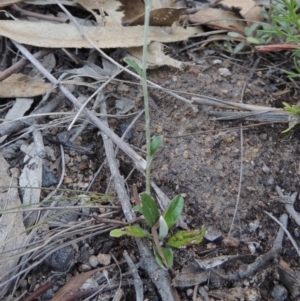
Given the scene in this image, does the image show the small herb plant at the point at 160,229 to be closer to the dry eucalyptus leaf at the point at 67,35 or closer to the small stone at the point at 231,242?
the small stone at the point at 231,242

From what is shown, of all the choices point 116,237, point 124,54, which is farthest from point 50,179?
point 124,54

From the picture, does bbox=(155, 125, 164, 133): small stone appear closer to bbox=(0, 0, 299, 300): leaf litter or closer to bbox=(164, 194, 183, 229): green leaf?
bbox=(0, 0, 299, 300): leaf litter

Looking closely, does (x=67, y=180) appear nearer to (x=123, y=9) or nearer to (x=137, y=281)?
(x=137, y=281)

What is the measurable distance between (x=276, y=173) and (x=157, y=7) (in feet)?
2.82

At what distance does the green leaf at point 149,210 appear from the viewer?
132 centimetres

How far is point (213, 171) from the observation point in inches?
→ 61.4

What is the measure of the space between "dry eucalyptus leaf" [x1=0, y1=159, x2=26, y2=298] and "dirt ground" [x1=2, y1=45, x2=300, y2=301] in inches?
3.0

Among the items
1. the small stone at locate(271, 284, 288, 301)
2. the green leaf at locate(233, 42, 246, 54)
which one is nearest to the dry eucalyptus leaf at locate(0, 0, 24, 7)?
the green leaf at locate(233, 42, 246, 54)

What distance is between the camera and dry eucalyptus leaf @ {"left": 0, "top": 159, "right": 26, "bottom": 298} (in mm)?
1349

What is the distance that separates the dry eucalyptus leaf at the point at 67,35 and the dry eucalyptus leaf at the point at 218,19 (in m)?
0.25

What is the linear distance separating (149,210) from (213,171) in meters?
0.33

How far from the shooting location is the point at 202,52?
1948mm

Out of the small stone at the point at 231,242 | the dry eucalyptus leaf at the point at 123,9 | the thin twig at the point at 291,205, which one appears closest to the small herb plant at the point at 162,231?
the small stone at the point at 231,242

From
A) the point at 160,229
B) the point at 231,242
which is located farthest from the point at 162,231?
the point at 231,242
